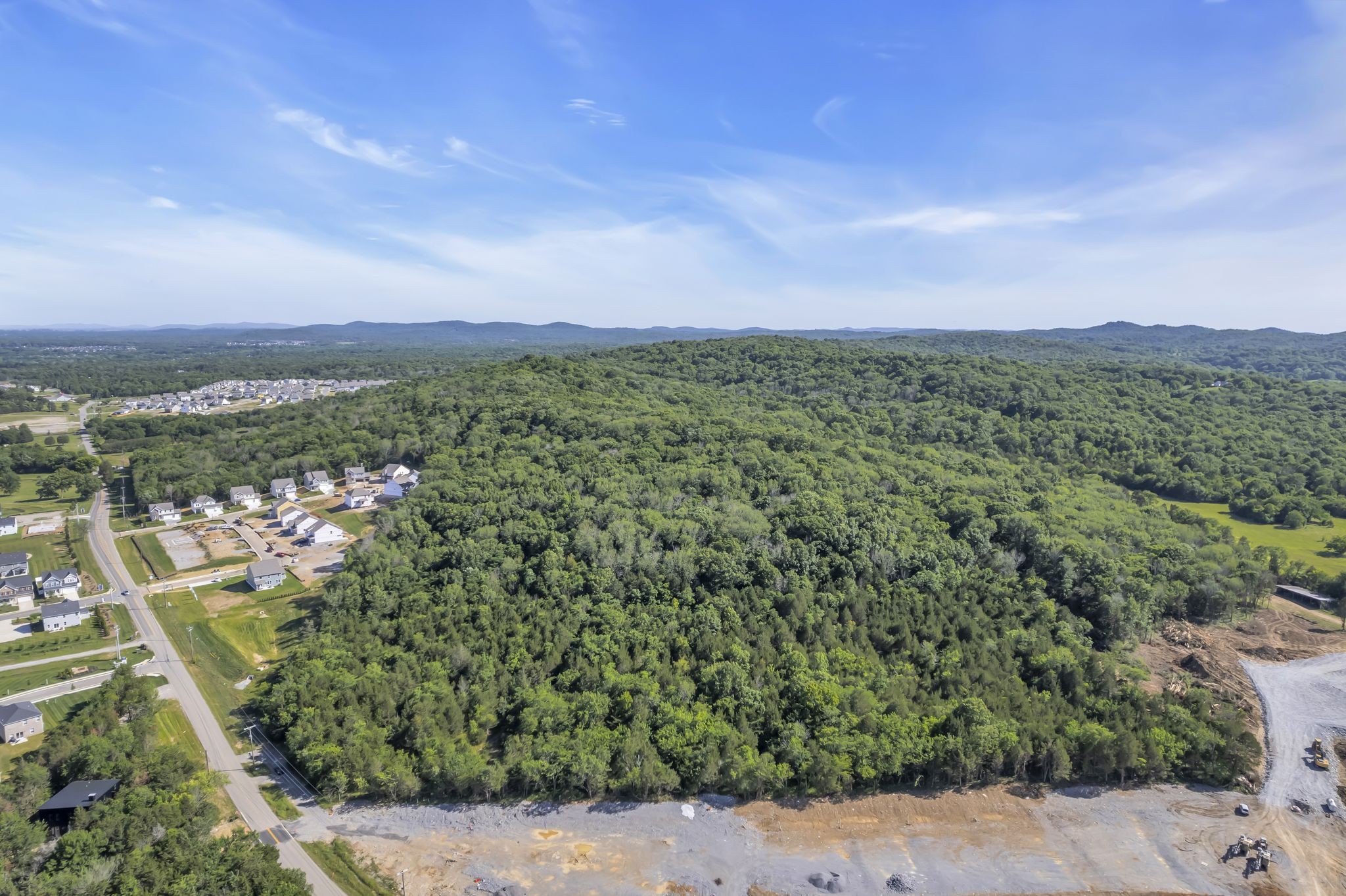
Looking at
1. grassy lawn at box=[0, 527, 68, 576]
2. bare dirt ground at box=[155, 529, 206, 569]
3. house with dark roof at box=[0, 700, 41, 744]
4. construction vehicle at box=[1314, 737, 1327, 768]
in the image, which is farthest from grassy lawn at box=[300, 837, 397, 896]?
grassy lawn at box=[0, 527, 68, 576]

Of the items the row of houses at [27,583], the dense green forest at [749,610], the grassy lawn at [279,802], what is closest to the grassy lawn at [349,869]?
the grassy lawn at [279,802]

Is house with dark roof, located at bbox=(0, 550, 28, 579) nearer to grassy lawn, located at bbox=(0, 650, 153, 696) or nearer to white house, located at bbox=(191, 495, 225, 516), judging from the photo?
grassy lawn, located at bbox=(0, 650, 153, 696)

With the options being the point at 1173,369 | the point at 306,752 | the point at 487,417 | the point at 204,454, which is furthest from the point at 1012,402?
the point at 204,454

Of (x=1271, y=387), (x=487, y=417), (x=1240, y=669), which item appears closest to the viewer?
(x=1240, y=669)

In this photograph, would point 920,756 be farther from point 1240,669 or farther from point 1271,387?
point 1271,387

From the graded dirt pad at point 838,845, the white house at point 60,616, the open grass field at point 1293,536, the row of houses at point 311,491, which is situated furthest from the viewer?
the row of houses at point 311,491

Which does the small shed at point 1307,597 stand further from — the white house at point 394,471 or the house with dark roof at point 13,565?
the house with dark roof at point 13,565

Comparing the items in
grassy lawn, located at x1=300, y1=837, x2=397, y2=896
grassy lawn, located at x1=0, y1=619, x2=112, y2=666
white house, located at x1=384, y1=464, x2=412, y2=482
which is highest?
white house, located at x1=384, y1=464, x2=412, y2=482
